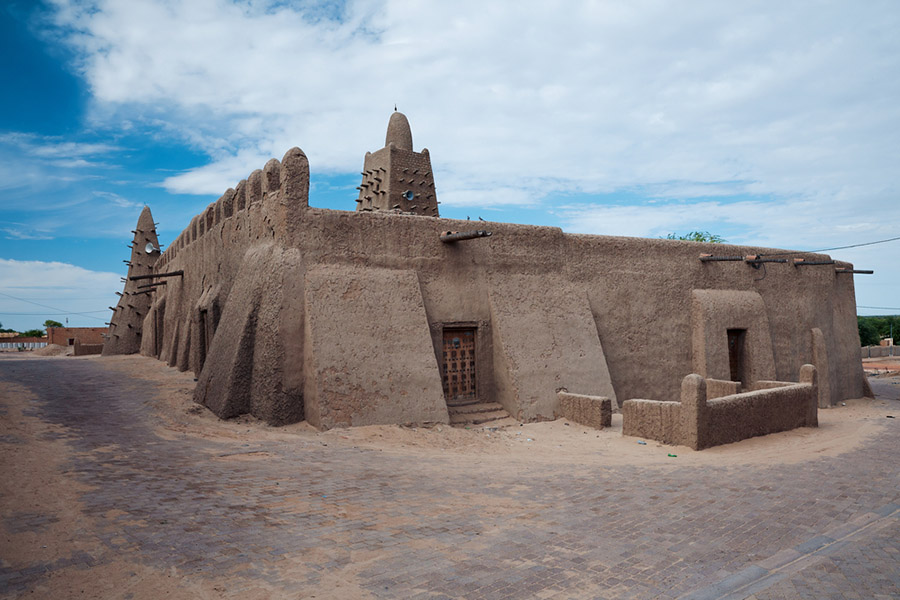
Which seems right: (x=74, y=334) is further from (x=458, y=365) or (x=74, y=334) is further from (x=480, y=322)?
(x=480, y=322)

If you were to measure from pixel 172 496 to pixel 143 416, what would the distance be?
476 cm

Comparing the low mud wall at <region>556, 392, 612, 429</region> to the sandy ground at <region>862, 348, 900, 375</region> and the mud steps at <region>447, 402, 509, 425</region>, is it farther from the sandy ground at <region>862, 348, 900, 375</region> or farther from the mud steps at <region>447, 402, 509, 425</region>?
the sandy ground at <region>862, 348, 900, 375</region>

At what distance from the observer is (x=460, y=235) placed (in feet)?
37.2

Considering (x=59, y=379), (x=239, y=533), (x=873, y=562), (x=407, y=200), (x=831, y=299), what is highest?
(x=407, y=200)

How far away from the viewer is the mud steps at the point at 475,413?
11.1 meters

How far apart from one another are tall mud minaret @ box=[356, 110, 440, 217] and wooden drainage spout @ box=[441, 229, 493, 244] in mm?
9161

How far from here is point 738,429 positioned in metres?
9.52

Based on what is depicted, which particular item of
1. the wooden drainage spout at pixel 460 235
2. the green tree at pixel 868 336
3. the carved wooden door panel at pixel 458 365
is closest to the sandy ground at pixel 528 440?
the carved wooden door panel at pixel 458 365

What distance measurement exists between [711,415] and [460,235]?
5335 millimetres

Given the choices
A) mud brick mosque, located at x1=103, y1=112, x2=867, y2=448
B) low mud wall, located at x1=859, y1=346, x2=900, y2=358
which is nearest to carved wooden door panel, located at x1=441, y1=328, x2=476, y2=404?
mud brick mosque, located at x1=103, y1=112, x2=867, y2=448

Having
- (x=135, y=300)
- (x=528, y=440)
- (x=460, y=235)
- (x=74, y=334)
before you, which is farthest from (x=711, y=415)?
(x=74, y=334)

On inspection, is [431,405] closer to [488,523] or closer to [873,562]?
[488,523]

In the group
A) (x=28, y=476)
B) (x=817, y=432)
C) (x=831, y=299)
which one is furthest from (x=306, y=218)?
(x=831, y=299)

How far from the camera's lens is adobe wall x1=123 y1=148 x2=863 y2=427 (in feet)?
32.5
